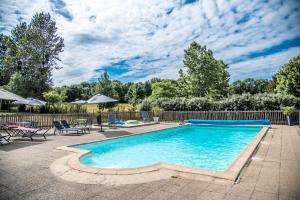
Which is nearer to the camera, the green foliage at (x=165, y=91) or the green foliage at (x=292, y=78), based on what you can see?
the green foliage at (x=292, y=78)

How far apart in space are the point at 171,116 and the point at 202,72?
16430 mm

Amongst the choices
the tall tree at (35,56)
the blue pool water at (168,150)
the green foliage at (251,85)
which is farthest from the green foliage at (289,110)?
the green foliage at (251,85)

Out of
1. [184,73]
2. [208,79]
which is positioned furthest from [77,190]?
[184,73]

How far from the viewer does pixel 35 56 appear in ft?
106

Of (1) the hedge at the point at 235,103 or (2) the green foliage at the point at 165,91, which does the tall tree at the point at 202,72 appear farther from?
(1) the hedge at the point at 235,103

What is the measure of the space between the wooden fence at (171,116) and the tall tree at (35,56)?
18.3 metres

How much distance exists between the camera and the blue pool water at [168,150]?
729 cm

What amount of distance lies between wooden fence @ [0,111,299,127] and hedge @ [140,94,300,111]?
2.39 feet

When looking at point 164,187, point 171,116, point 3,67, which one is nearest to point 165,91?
point 171,116

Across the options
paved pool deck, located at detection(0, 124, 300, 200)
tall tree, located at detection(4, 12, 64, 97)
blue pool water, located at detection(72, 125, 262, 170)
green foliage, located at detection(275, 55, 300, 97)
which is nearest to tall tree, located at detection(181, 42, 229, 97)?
green foliage, located at detection(275, 55, 300, 97)

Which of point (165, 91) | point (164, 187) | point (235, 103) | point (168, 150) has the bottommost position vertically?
point (168, 150)

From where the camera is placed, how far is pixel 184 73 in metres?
36.6

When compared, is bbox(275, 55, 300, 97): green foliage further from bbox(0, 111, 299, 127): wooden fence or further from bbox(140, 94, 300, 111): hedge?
bbox(0, 111, 299, 127): wooden fence

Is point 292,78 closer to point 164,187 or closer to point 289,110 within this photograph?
point 289,110
